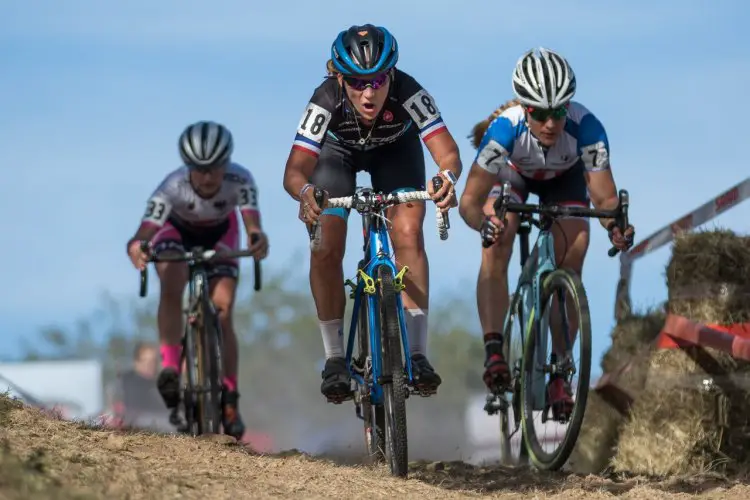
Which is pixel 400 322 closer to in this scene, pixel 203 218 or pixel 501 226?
pixel 501 226

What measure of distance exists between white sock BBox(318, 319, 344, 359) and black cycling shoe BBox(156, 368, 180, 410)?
3.65 meters

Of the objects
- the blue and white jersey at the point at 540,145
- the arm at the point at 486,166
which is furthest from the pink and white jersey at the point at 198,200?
the blue and white jersey at the point at 540,145

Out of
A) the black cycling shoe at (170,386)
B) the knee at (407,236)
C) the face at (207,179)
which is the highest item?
the face at (207,179)

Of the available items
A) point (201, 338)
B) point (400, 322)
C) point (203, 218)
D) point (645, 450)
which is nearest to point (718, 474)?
point (645, 450)

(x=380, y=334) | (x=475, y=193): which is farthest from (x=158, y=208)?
(x=380, y=334)

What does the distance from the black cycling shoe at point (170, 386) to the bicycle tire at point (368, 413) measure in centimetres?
390

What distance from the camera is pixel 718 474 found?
9.74 m

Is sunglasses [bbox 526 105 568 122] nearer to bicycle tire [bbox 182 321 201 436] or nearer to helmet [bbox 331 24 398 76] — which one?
helmet [bbox 331 24 398 76]

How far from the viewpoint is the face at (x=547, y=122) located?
1019cm

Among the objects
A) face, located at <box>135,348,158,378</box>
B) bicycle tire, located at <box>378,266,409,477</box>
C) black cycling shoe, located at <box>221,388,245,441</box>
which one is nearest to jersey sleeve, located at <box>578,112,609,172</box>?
bicycle tire, located at <box>378,266,409,477</box>

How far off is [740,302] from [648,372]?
2.81 feet

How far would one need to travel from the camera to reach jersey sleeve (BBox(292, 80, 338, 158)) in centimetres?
896

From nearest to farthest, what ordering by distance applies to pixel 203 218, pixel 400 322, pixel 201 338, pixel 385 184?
pixel 400 322 < pixel 385 184 < pixel 201 338 < pixel 203 218

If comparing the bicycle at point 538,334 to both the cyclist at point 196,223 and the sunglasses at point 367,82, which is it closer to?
the sunglasses at point 367,82
